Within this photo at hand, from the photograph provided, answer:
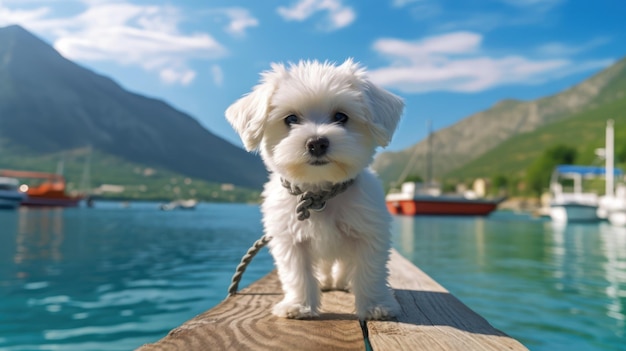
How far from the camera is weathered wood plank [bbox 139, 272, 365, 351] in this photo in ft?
7.23

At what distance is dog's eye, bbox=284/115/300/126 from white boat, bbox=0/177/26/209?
71.6 m

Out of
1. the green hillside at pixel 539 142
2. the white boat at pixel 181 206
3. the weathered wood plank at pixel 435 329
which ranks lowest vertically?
the white boat at pixel 181 206

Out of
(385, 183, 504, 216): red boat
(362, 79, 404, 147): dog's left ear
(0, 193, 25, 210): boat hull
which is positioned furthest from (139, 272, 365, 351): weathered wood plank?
(0, 193, 25, 210): boat hull

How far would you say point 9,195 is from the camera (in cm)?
6331

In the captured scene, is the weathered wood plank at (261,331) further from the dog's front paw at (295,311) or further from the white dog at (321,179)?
the white dog at (321,179)

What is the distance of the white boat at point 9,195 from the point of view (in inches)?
2478

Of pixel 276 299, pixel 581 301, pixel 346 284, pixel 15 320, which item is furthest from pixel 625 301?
pixel 15 320

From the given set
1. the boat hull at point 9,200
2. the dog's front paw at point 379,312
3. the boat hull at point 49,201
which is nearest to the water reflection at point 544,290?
the dog's front paw at point 379,312

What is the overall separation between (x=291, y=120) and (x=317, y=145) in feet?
1.12

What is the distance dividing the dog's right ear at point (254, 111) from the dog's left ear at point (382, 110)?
52cm

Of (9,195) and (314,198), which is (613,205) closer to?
(314,198)

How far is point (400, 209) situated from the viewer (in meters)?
69.6

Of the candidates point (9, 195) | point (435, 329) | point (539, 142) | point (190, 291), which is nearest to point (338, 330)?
point (435, 329)

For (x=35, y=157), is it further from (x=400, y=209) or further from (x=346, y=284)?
(x=346, y=284)
